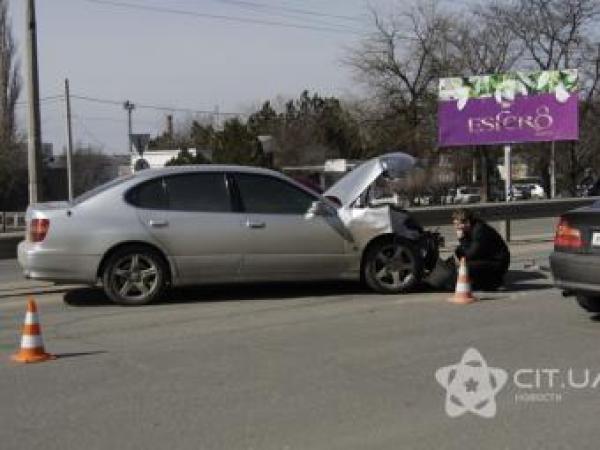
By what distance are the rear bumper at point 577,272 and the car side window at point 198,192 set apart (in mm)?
3666

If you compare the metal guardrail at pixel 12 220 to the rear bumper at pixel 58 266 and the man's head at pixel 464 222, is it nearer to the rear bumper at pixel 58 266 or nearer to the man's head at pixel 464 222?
the rear bumper at pixel 58 266

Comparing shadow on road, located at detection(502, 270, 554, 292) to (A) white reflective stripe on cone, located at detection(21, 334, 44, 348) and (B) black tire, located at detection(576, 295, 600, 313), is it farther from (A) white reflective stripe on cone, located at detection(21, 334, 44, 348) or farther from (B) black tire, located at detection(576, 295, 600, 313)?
(A) white reflective stripe on cone, located at detection(21, 334, 44, 348)

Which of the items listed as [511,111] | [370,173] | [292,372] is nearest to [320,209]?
[370,173]

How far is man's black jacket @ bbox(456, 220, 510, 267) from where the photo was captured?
1146 centimetres

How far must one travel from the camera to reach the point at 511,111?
24.6m

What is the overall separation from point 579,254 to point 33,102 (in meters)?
10.6

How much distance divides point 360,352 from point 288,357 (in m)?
0.61

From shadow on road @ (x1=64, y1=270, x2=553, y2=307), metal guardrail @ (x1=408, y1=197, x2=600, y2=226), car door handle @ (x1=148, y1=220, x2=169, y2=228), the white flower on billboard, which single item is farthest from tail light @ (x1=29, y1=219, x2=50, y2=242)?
the white flower on billboard

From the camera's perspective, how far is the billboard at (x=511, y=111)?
2461 cm

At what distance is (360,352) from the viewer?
789 cm

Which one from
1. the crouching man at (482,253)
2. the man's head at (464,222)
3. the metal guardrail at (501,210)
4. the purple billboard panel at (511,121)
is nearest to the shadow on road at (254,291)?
the crouching man at (482,253)

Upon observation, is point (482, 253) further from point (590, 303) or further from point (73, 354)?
point (73, 354)

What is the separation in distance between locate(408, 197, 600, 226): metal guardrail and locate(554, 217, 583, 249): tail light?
667cm

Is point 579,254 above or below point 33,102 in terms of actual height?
below
